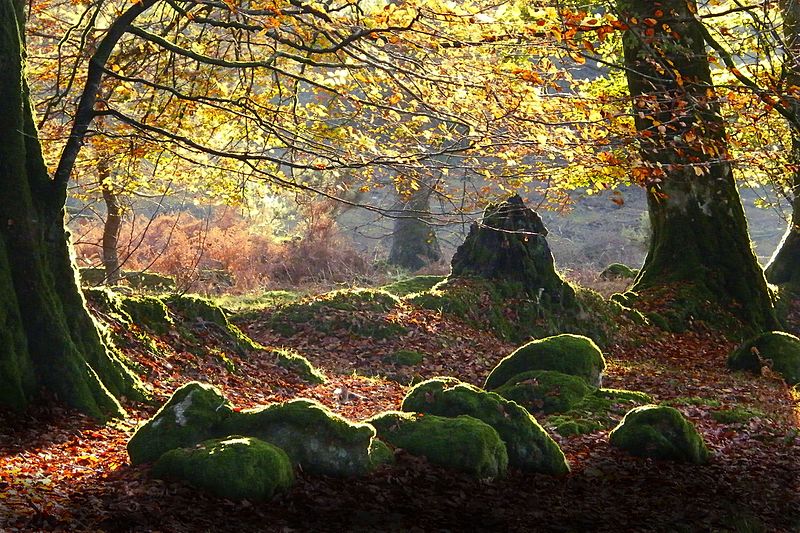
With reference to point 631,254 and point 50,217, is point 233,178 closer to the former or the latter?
point 50,217

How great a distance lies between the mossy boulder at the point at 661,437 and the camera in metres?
8.61

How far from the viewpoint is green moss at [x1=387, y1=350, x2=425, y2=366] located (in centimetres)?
1358

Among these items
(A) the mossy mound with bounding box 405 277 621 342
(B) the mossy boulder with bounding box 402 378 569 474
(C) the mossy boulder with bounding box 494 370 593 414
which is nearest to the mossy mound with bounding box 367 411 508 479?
(B) the mossy boulder with bounding box 402 378 569 474

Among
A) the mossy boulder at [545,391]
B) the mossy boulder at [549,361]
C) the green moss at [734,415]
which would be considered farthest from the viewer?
the mossy boulder at [549,361]

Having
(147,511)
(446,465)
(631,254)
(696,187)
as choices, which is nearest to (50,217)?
(147,511)

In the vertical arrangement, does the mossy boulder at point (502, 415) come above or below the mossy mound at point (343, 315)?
below

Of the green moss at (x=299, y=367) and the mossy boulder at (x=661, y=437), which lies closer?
the mossy boulder at (x=661, y=437)

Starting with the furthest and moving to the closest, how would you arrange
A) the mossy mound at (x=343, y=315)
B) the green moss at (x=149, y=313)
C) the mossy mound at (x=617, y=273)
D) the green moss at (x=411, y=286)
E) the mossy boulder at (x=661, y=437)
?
the mossy mound at (x=617, y=273), the green moss at (x=411, y=286), the mossy mound at (x=343, y=315), the green moss at (x=149, y=313), the mossy boulder at (x=661, y=437)

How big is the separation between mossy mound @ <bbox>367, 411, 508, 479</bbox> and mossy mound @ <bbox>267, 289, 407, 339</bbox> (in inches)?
259

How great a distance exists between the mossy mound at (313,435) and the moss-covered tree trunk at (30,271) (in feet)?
6.19

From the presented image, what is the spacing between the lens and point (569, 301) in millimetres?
16625

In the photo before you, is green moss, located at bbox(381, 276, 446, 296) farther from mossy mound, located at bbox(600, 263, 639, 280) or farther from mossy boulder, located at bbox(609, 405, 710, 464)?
mossy boulder, located at bbox(609, 405, 710, 464)

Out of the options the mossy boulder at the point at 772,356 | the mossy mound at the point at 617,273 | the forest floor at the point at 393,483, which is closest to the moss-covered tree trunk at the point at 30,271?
the forest floor at the point at 393,483

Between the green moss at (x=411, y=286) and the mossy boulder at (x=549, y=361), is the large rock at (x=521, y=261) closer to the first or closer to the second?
the green moss at (x=411, y=286)
